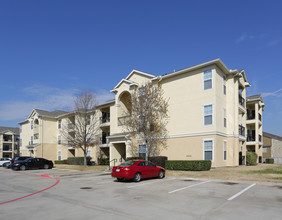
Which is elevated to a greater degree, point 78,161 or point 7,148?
point 78,161

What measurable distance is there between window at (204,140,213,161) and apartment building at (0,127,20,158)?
69357 mm

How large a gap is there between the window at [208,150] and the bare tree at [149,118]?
4498 mm

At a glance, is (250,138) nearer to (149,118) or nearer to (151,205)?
(149,118)

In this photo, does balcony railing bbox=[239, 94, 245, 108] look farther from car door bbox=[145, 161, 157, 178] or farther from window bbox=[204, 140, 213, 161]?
car door bbox=[145, 161, 157, 178]

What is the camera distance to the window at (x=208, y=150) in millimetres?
23062

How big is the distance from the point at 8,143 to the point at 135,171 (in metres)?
73.0

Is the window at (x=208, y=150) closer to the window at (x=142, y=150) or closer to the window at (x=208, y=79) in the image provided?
the window at (x=208, y=79)

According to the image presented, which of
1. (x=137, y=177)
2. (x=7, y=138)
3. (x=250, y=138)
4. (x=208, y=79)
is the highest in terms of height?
(x=208, y=79)

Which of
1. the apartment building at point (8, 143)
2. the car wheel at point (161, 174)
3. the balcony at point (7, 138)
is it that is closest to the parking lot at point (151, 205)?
the car wheel at point (161, 174)

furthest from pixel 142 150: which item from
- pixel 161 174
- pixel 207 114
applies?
pixel 161 174

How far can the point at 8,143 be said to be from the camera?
7738 centimetres

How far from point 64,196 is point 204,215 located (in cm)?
633

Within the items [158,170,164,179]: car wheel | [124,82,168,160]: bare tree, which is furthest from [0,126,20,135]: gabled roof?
[158,170,164,179]: car wheel

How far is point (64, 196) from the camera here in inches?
445
